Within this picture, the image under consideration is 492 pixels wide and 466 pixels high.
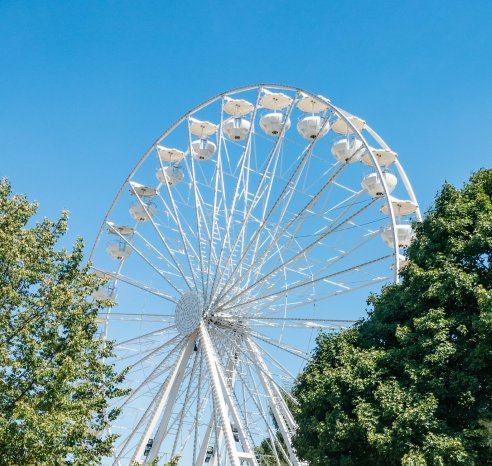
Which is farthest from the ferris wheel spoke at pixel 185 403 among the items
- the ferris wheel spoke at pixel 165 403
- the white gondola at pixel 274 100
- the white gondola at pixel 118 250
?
the white gondola at pixel 274 100

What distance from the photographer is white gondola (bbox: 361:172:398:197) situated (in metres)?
26.1

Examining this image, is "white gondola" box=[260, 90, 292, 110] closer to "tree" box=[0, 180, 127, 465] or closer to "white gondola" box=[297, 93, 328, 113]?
"white gondola" box=[297, 93, 328, 113]

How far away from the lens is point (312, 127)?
2769 centimetres

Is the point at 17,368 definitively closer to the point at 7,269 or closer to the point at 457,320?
the point at 7,269

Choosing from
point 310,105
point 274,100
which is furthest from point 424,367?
point 274,100

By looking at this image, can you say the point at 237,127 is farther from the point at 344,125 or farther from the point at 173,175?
the point at 344,125

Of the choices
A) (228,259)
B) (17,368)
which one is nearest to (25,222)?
(17,368)

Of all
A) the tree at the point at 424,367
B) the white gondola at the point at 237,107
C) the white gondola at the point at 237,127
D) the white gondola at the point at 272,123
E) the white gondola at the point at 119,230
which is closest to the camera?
the tree at the point at 424,367

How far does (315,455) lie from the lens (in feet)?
60.0

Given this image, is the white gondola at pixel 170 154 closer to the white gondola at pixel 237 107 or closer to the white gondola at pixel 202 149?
the white gondola at pixel 202 149

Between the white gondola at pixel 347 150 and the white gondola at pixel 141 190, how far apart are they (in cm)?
943

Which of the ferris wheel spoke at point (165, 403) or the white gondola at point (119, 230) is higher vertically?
the white gondola at point (119, 230)

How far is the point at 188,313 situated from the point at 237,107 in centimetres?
809

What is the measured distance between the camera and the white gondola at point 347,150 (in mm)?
26391
